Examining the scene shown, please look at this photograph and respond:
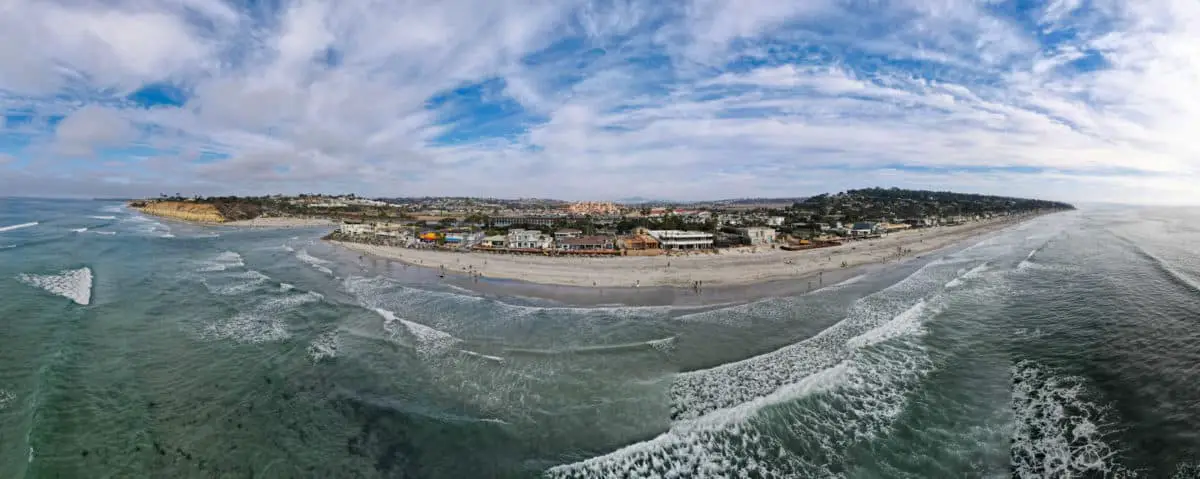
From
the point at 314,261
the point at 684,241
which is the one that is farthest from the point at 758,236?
the point at 314,261

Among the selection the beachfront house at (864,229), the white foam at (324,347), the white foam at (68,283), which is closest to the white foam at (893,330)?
the white foam at (324,347)

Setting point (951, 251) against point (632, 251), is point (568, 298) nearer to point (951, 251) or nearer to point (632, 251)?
point (632, 251)

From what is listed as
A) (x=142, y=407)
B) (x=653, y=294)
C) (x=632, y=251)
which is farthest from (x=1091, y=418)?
(x=632, y=251)

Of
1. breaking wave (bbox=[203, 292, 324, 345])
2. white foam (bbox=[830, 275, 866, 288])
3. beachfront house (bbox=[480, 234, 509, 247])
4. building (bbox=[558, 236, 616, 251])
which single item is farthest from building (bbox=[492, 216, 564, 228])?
breaking wave (bbox=[203, 292, 324, 345])

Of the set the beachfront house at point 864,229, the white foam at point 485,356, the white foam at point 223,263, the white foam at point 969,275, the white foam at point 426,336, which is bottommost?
the white foam at point 485,356

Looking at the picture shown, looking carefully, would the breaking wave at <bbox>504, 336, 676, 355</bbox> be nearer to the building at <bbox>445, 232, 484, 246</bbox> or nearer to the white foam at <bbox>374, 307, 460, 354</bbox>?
the white foam at <bbox>374, 307, 460, 354</bbox>

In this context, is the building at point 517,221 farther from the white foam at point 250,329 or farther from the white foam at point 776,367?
the white foam at point 776,367

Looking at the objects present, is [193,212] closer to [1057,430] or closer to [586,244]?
[586,244]
